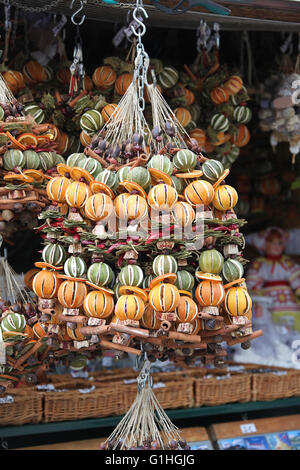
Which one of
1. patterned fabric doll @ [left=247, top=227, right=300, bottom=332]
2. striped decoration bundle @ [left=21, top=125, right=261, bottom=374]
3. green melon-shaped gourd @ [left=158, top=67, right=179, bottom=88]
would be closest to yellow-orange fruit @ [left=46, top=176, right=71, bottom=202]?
striped decoration bundle @ [left=21, top=125, right=261, bottom=374]

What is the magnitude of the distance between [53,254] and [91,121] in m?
0.61

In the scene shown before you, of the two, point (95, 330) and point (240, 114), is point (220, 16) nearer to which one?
point (240, 114)

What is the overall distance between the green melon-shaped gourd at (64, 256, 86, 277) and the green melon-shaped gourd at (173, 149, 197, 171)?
15.4 inches

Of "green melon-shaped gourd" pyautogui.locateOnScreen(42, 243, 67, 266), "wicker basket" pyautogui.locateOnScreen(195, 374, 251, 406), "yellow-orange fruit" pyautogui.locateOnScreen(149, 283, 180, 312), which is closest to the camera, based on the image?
"yellow-orange fruit" pyautogui.locateOnScreen(149, 283, 180, 312)

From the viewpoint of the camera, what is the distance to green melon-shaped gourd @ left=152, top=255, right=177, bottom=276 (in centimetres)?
169

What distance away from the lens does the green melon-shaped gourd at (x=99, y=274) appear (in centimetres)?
175

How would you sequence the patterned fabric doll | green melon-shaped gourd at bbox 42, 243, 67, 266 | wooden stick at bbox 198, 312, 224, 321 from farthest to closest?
the patterned fabric doll < green melon-shaped gourd at bbox 42, 243, 67, 266 < wooden stick at bbox 198, 312, 224, 321

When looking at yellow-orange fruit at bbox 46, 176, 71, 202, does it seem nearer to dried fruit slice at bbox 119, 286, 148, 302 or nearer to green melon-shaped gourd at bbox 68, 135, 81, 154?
dried fruit slice at bbox 119, 286, 148, 302

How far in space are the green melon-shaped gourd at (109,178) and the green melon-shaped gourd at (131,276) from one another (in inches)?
10.0

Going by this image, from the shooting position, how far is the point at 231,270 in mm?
1806

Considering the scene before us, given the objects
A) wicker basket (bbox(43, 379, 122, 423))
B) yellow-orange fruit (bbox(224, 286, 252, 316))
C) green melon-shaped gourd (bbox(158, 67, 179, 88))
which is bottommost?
wicker basket (bbox(43, 379, 122, 423))

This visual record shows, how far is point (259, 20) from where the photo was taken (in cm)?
258
